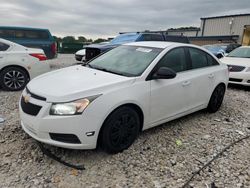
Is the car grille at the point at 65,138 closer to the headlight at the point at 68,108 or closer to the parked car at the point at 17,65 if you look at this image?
the headlight at the point at 68,108

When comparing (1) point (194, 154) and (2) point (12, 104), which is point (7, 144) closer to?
(2) point (12, 104)

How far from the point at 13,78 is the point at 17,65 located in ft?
1.20

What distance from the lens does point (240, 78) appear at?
24.1 ft

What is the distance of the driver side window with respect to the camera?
3709mm

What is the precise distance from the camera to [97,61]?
416 centimetres

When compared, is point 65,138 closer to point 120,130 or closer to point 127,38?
point 120,130

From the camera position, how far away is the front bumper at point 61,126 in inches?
106

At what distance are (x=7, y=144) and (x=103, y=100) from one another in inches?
65.1

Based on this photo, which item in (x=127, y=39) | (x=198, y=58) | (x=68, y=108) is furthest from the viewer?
(x=127, y=39)

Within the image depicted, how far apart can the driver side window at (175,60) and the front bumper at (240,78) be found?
4.12m

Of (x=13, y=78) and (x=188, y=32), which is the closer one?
(x=13, y=78)

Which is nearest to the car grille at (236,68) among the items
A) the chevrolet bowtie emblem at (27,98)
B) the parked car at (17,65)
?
the parked car at (17,65)

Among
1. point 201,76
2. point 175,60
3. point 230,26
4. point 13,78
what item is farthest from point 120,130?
point 230,26

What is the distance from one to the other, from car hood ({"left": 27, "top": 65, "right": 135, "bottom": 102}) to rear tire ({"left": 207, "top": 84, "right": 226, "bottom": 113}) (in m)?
2.36
